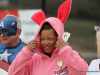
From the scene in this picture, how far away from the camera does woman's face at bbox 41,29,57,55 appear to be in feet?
5.53

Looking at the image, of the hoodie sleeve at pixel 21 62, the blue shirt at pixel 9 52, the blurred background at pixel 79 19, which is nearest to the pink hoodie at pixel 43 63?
the hoodie sleeve at pixel 21 62

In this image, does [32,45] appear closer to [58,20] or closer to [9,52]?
[58,20]

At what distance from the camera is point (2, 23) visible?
218cm

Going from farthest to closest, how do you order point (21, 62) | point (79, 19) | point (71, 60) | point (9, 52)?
point (79, 19) → point (9, 52) → point (21, 62) → point (71, 60)

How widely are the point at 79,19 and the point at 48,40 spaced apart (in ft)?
9.43

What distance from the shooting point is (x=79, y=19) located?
14.5ft

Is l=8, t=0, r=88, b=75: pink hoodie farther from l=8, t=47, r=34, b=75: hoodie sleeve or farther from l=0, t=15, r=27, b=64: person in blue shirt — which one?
l=0, t=15, r=27, b=64: person in blue shirt

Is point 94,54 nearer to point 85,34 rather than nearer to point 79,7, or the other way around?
point 85,34

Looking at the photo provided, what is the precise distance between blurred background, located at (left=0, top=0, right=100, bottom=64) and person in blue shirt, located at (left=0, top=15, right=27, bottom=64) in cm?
190

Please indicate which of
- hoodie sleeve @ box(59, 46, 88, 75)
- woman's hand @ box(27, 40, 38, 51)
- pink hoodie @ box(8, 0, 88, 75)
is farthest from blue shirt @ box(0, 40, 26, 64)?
hoodie sleeve @ box(59, 46, 88, 75)

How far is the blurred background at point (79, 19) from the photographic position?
4.21 metres

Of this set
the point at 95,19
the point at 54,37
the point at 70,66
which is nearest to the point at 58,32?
the point at 54,37

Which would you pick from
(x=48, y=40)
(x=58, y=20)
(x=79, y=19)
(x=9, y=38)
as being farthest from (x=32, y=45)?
(x=79, y=19)

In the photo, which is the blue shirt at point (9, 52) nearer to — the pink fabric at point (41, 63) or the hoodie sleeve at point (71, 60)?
the pink fabric at point (41, 63)
